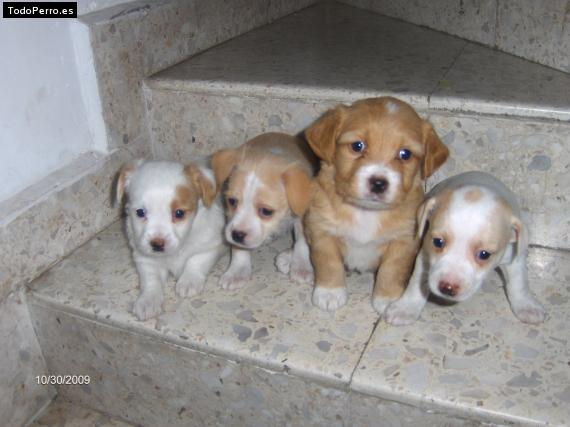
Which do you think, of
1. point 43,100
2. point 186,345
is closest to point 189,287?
point 186,345

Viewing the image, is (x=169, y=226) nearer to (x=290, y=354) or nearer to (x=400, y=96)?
(x=290, y=354)

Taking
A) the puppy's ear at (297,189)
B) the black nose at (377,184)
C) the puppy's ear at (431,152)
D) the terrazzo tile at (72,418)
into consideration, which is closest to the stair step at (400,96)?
the puppy's ear at (431,152)

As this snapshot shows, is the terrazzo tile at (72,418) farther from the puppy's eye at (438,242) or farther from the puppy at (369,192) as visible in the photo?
the puppy's eye at (438,242)

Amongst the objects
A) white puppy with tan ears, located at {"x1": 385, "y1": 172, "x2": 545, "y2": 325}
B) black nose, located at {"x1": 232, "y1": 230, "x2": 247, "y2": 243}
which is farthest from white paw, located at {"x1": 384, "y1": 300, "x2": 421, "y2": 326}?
black nose, located at {"x1": 232, "y1": 230, "x2": 247, "y2": 243}

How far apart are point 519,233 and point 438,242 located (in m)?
0.24

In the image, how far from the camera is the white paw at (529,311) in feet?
6.08

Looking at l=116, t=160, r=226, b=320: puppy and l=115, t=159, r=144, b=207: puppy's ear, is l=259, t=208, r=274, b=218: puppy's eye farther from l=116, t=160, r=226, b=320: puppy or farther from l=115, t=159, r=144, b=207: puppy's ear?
l=115, t=159, r=144, b=207: puppy's ear

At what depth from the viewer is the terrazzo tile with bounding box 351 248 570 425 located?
62.4 inches

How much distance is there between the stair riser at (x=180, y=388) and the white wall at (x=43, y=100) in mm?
508

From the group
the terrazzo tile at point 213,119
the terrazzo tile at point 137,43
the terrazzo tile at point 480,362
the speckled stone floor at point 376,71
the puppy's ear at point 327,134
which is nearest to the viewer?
the terrazzo tile at point 480,362

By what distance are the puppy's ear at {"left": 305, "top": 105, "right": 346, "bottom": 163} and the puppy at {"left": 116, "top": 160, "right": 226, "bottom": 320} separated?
1.32 feet

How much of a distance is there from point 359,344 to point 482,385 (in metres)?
0.36

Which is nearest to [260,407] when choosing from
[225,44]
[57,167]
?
[57,167]

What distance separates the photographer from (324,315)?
76.2 inches
